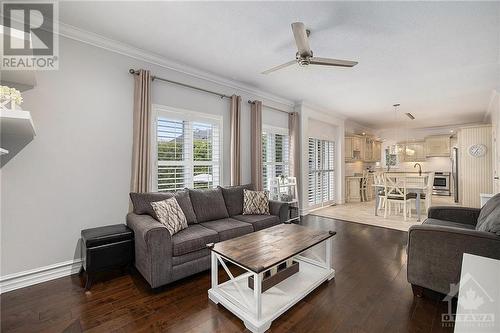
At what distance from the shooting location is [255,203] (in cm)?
363

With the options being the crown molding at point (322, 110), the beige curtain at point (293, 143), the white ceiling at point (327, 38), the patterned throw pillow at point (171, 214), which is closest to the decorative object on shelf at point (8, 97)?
the white ceiling at point (327, 38)

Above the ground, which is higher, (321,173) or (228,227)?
(321,173)

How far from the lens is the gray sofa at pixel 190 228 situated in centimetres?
215

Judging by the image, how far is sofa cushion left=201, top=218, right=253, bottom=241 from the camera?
2.75 meters

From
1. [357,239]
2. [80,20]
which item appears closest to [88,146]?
[80,20]

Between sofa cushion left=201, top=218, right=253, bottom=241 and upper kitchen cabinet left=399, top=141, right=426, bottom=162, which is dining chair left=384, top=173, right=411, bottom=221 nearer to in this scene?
sofa cushion left=201, top=218, right=253, bottom=241

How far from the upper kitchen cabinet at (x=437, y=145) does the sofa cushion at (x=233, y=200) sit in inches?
349

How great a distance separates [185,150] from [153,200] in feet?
3.61

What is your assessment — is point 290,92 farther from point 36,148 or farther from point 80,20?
point 36,148

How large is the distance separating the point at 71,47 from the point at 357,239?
4.89 metres

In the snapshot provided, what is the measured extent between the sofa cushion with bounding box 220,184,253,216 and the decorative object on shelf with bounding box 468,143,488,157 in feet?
23.6

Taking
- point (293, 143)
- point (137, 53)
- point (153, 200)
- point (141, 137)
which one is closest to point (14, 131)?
point (141, 137)

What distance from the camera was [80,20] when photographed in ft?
7.97

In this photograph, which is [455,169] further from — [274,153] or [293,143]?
[274,153]
